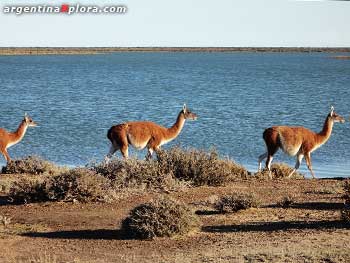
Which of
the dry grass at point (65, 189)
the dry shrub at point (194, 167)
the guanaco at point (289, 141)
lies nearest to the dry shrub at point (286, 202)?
the dry shrub at point (194, 167)

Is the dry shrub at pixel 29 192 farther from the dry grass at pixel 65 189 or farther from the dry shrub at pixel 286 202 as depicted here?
the dry shrub at pixel 286 202

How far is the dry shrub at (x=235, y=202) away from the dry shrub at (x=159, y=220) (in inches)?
64.1

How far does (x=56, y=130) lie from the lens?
1323 inches

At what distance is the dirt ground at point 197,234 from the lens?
34.5 ft

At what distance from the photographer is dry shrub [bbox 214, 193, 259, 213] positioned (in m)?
13.5

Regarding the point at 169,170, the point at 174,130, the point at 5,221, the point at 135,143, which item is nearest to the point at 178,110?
the point at 174,130

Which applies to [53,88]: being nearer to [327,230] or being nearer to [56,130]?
[56,130]

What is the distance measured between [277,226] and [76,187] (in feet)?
13.6

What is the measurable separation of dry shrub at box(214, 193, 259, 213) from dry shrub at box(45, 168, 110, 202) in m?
2.34

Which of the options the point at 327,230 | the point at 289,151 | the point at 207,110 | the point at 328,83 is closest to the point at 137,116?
the point at 207,110

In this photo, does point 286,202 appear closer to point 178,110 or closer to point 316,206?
point 316,206

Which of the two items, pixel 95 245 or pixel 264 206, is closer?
pixel 95 245

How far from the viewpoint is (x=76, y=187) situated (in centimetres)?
1445

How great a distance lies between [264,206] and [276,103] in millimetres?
37356
